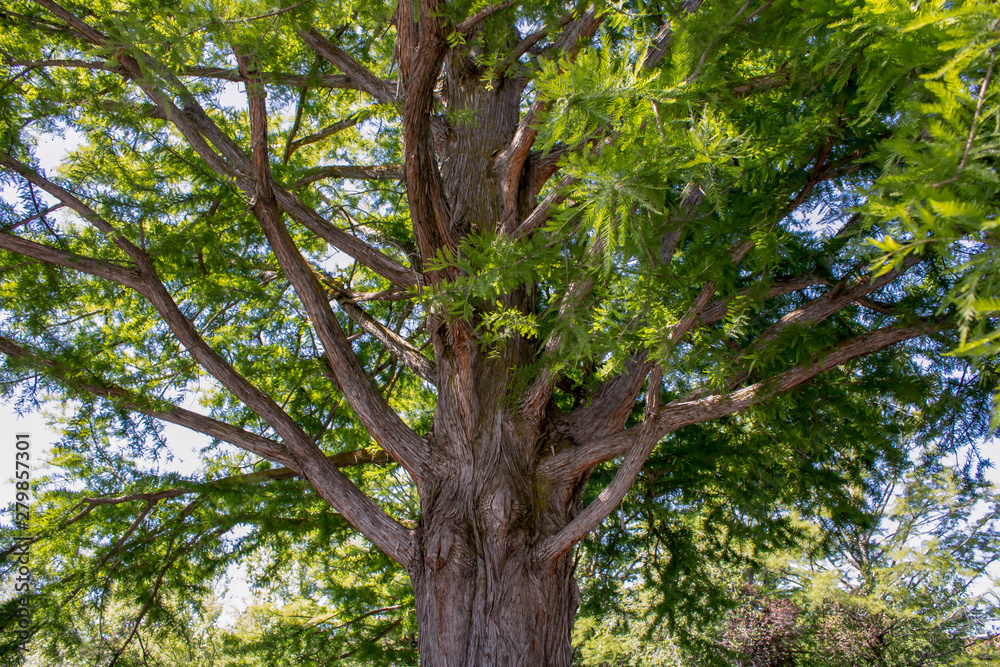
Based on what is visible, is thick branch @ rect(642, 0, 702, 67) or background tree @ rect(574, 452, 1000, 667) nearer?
thick branch @ rect(642, 0, 702, 67)

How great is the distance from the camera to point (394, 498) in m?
8.56

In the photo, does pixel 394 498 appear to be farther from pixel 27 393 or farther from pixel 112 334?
pixel 27 393

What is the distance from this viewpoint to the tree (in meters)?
2.23

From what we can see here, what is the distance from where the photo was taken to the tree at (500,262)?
2.23 m

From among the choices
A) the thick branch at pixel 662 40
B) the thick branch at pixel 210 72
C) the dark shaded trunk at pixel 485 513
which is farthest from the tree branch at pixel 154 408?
the thick branch at pixel 662 40

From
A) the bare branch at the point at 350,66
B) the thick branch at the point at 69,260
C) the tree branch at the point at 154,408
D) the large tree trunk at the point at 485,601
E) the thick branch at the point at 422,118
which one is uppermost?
the bare branch at the point at 350,66

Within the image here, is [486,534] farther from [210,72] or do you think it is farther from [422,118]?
[210,72]

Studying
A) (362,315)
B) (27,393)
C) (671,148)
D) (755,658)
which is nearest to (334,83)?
(362,315)

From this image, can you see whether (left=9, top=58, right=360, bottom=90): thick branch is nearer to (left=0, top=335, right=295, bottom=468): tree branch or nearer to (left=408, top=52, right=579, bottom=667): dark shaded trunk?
(left=408, top=52, right=579, bottom=667): dark shaded trunk

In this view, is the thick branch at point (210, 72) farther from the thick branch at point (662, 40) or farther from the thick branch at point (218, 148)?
the thick branch at point (662, 40)

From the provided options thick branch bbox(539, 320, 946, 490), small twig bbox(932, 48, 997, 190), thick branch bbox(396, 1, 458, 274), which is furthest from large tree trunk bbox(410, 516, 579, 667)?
small twig bbox(932, 48, 997, 190)

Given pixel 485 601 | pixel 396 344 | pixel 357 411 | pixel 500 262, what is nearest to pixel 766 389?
pixel 500 262

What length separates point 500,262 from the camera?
291 cm

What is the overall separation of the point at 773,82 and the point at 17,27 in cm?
464
